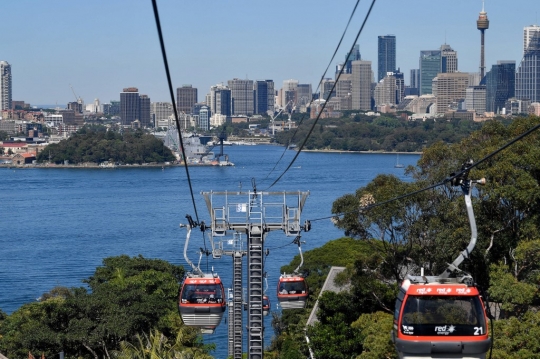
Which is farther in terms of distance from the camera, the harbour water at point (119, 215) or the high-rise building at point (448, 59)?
the high-rise building at point (448, 59)

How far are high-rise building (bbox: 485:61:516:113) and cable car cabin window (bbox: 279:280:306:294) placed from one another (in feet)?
421

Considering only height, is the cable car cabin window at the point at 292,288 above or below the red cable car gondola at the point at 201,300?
below

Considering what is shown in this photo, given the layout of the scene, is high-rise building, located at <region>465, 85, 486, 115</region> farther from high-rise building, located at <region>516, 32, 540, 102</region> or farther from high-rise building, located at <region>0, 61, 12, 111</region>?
high-rise building, located at <region>0, 61, 12, 111</region>

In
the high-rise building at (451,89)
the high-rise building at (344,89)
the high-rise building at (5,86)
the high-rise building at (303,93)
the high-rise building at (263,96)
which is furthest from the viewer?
the high-rise building at (303,93)

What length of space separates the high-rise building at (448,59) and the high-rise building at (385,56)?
40.0ft

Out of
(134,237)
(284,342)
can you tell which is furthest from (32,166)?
(284,342)

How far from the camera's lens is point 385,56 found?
18100 centimetres

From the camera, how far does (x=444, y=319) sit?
14.8ft

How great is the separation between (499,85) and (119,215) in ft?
351

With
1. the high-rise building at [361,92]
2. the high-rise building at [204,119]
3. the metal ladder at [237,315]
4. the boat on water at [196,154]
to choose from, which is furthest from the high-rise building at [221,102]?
the metal ladder at [237,315]

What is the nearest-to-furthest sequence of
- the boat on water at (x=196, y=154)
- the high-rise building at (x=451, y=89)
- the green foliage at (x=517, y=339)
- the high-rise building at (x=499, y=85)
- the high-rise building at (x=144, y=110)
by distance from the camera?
the green foliage at (x=517, y=339)
the boat on water at (x=196, y=154)
the high-rise building at (x=499, y=85)
the high-rise building at (x=451, y=89)
the high-rise building at (x=144, y=110)

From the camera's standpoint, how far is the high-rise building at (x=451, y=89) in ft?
466

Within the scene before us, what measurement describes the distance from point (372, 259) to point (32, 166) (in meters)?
66.1

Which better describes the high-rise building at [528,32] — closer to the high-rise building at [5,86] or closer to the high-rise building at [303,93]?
the high-rise building at [303,93]
